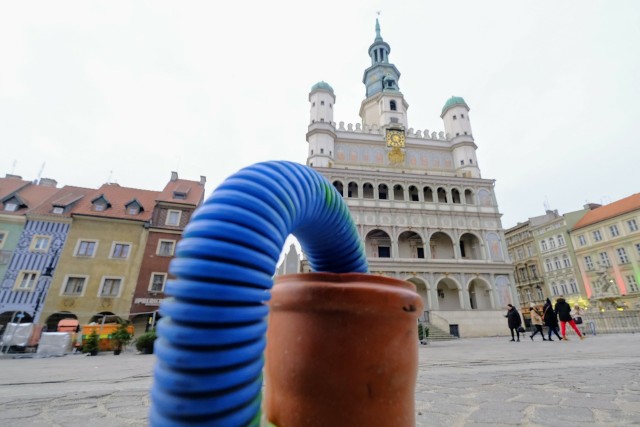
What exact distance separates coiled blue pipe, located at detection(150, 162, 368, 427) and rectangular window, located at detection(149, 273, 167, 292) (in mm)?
21824

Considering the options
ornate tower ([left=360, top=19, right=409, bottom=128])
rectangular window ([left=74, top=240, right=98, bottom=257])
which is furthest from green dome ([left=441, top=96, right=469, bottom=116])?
rectangular window ([left=74, top=240, right=98, bottom=257])

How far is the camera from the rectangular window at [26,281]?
731 inches

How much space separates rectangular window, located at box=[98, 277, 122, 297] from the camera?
1914cm

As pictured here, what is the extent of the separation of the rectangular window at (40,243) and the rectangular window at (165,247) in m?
6.82

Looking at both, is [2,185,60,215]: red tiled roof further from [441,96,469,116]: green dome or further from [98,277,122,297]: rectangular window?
[441,96,469,116]: green dome

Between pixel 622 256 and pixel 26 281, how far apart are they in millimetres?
54975

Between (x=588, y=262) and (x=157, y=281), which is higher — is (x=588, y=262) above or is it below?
above

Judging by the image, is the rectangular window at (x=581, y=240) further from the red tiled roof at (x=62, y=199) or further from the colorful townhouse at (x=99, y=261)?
the red tiled roof at (x=62, y=199)

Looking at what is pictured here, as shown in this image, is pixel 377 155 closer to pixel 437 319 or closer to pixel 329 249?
pixel 437 319

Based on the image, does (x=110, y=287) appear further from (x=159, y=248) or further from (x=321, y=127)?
(x=321, y=127)

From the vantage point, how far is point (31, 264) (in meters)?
19.3

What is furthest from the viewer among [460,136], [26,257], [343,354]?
[460,136]

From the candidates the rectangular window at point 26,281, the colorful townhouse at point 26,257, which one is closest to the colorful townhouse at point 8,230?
the colorful townhouse at point 26,257

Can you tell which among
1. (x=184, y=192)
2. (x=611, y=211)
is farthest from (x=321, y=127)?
(x=611, y=211)
